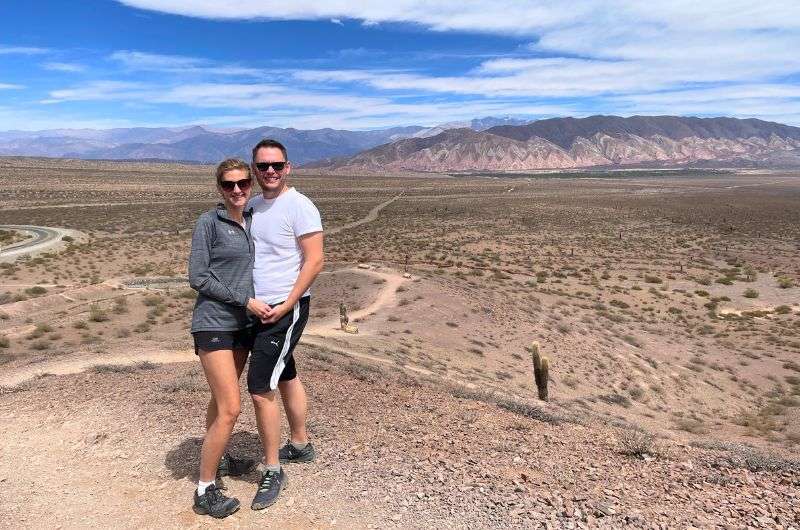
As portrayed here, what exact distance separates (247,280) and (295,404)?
1.32 meters

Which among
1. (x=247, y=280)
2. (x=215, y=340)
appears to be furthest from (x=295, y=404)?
(x=247, y=280)

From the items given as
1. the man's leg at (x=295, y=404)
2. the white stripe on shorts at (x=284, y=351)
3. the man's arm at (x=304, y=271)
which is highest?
the man's arm at (x=304, y=271)

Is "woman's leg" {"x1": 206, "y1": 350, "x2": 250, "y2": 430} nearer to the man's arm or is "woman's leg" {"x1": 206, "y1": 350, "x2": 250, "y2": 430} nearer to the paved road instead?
the man's arm

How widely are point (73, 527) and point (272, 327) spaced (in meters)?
2.16

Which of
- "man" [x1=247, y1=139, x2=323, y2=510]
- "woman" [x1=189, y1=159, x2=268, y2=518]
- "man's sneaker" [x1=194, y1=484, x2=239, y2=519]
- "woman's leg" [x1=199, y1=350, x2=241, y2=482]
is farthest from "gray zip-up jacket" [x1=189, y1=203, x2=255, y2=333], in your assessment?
"man's sneaker" [x1=194, y1=484, x2=239, y2=519]

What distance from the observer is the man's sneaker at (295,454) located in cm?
499

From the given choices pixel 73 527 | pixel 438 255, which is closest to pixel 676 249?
pixel 438 255

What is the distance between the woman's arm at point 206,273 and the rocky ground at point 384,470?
172 cm

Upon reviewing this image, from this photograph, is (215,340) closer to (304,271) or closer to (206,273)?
(206,273)

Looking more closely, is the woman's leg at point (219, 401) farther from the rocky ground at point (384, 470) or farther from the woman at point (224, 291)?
the rocky ground at point (384, 470)

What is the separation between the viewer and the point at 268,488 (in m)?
4.36

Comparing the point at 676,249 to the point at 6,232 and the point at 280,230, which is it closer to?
the point at 280,230

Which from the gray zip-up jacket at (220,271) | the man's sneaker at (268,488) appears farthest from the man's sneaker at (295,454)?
the gray zip-up jacket at (220,271)

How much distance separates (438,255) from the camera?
38.4 meters
